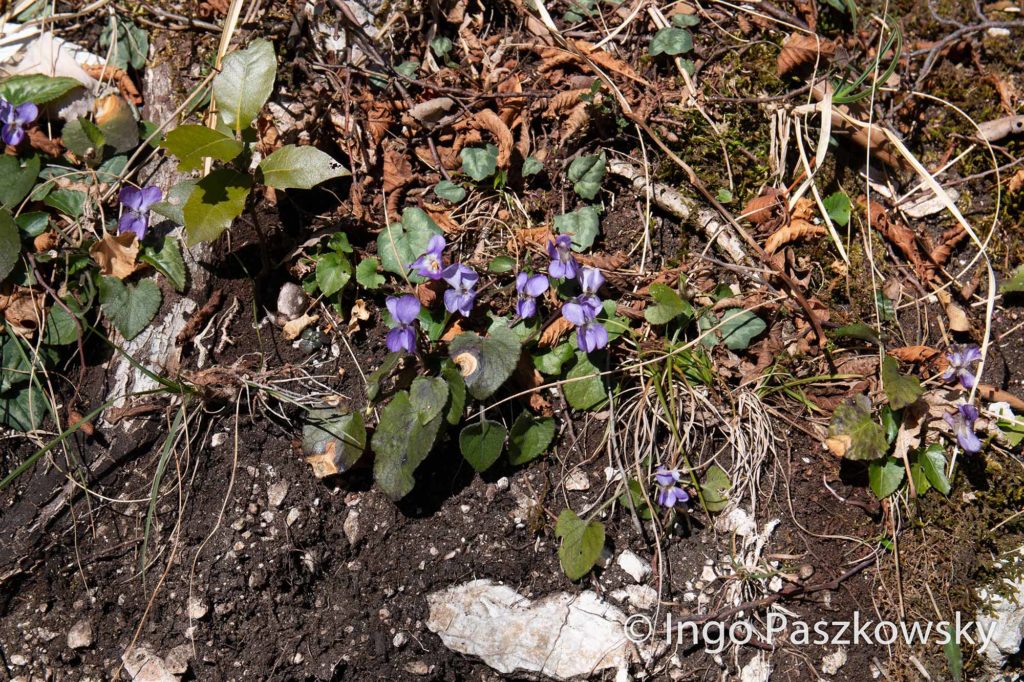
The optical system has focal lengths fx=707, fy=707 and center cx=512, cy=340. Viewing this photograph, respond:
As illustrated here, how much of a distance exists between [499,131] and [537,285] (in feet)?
1.84

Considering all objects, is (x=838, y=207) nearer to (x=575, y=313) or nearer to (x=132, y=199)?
(x=575, y=313)

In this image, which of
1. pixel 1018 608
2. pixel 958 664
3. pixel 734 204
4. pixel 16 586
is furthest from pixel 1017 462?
pixel 16 586

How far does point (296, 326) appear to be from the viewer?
215 centimetres

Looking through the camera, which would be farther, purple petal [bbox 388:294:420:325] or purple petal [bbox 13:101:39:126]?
purple petal [bbox 13:101:39:126]

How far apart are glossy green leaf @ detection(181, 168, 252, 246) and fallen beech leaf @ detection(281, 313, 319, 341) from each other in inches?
13.9

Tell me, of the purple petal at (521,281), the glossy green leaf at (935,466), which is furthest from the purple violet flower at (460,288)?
the glossy green leaf at (935,466)

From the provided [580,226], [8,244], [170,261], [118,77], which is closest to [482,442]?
[580,226]

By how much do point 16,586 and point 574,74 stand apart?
2267 millimetres

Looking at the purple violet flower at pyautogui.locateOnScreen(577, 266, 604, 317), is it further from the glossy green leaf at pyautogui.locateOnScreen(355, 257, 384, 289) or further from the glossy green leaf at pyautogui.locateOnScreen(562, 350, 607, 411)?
the glossy green leaf at pyautogui.locateOnScreen(355, 257, 384, 289)

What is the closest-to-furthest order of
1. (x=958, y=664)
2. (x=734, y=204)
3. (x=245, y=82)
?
(x=958, y=664) → (x=245, y=82) → (x=734, y=204)

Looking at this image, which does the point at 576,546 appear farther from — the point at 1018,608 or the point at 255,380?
the point at 1018,608

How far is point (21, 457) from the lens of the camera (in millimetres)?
2121

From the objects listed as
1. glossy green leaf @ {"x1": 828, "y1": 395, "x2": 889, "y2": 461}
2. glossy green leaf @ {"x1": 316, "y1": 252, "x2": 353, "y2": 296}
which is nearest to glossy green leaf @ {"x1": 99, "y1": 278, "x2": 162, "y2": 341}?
glossy green leaf @ {"x1": 316, "y1": 252, "x2": 353, "y2": 296}

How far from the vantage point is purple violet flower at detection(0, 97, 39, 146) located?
7.16 feet
